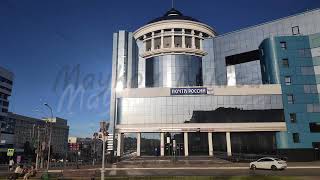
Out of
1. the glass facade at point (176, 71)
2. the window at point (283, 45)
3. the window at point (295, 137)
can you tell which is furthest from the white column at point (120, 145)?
the window at point (283, 45)

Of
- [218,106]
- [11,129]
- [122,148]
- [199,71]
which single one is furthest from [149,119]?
[11,129]

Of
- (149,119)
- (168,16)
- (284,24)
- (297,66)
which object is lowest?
(149,119)

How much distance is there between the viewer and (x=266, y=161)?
135 ft

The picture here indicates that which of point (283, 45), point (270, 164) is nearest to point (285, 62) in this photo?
point (283, 45)

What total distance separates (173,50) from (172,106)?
30375 mm

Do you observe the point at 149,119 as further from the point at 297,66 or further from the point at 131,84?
the point at 131,84

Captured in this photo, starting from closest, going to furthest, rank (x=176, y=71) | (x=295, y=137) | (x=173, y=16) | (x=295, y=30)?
(x=295, y=137) → (x=295, y=30) → (x=176, y=71) → (x=173, y=16)

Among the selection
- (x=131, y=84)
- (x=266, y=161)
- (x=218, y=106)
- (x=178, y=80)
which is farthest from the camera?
(x=131, y=84)

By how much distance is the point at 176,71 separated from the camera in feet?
336

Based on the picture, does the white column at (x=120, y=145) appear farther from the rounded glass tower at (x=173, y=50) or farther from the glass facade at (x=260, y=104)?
the rounded glass tower at (x=173, y=50)

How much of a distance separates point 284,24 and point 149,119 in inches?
1989

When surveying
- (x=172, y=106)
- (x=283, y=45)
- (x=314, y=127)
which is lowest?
(x=314, y=127)

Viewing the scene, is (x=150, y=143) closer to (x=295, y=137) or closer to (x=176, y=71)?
(x=176, y=71)

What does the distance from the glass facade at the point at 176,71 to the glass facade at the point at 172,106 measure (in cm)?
1986
